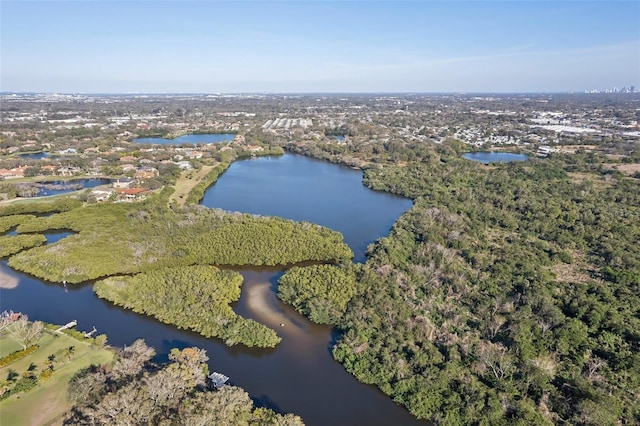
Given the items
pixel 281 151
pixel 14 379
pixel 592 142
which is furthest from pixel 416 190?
pixel 592 142

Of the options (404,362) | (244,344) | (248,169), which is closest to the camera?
(404,362)

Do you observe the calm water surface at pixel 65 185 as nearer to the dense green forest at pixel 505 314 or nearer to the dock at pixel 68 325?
the dock at pixel 68 325

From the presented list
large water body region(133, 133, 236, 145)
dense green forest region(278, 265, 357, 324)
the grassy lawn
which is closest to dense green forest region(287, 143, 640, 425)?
dense green forest region(278, 265, 357, 324)

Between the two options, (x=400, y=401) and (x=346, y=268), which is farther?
(x=346, y=268)

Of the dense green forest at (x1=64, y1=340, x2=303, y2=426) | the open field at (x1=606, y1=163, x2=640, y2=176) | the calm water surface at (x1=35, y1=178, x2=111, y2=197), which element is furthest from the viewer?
the open field at (x1=606, y1=163, x2=640, y2=176)

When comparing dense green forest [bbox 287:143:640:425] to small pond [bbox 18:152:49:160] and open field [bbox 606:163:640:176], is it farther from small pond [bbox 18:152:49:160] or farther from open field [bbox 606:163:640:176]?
small pond [bbox 18:152:49:160]

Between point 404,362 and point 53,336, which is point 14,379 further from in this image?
point 404,362
